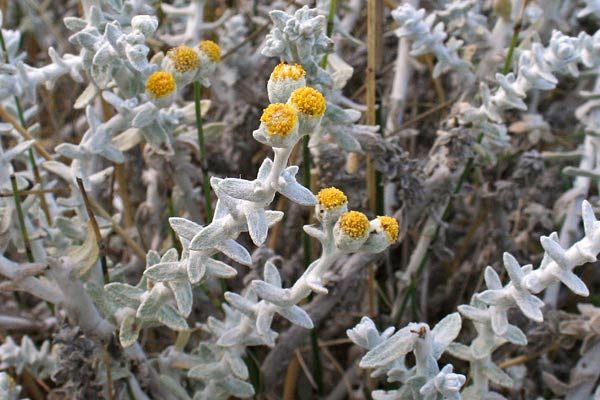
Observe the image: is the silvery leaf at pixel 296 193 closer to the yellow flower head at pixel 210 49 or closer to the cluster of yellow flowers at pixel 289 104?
the cluster of yellow flowers at pixel 289 104

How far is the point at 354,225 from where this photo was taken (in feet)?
3.30

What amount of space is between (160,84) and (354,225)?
0.44 meters

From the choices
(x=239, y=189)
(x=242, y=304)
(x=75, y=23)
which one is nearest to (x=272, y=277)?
(x=242, y=304)

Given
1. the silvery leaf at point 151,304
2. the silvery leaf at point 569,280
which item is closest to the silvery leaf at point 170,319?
the silvery leaf at point 151,304

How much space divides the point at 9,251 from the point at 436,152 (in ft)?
3.52

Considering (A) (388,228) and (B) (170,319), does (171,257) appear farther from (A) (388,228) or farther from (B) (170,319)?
(A) (388,228)

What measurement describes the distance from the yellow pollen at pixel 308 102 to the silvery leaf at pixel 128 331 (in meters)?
0.53

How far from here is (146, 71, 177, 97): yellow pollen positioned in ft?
4.09

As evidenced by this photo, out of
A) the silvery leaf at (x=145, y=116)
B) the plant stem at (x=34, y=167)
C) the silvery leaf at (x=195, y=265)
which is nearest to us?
the silvery leaf at (x=195, y=265)

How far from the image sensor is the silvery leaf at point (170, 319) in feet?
4.01

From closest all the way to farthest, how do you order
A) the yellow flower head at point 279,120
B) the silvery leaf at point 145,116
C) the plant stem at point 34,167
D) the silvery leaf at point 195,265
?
the yellow flower head at point 279,120
the silvery leaf at point 195,265
the silvery leaf at point 145,116
the plant stem at point 34,167

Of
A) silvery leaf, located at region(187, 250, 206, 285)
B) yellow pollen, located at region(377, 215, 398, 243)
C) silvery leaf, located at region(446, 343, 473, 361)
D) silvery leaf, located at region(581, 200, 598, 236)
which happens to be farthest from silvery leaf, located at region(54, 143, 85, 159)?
silvery leaf, located at region(581, 200, 598, 236)

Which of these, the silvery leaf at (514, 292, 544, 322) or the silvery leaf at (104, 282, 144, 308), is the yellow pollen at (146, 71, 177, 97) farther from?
the silvery leaf at (514, 292, 544, 322)

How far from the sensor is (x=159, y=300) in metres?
1.21
